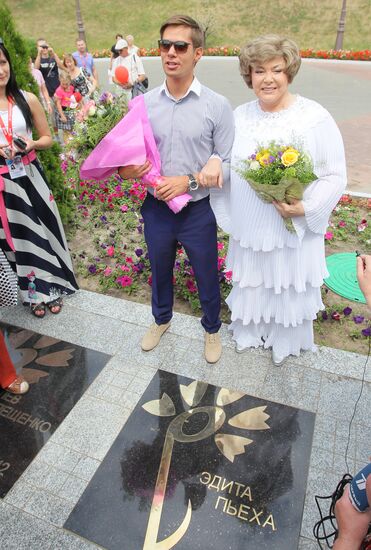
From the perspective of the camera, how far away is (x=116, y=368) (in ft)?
11.4

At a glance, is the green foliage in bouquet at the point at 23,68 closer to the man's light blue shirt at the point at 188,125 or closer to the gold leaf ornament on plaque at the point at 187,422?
the man's light blue shirt at the point at 188,125

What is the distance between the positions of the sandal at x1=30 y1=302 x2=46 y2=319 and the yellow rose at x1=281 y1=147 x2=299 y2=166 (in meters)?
2.75

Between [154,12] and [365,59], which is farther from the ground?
[154,12]

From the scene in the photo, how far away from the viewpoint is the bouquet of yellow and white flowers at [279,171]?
2547mm

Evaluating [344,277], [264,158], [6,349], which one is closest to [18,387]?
[6,349]

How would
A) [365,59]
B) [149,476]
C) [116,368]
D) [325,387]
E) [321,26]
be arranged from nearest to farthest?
[149,476]
[325,387]
[116,368]
[365,59]
[321,26]

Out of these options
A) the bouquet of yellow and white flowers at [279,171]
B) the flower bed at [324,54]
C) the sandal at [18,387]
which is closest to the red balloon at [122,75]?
the bouquet of yellow and white flowers at [279,171]

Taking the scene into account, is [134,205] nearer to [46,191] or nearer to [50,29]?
[46,191]

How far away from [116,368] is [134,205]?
3.29 m

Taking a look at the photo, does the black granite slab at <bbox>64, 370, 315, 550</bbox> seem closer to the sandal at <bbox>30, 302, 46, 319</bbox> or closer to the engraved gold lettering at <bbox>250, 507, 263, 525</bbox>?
the engraved gold lettering at <bbox>250, 507, 263, 525</bbox>

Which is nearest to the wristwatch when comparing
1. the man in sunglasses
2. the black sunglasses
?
the man in sunglasses

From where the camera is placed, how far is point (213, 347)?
357cm

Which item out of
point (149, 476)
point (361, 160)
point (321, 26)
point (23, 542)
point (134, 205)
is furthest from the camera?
point (321, 26)

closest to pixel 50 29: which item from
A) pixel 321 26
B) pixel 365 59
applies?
pixel 321 26
